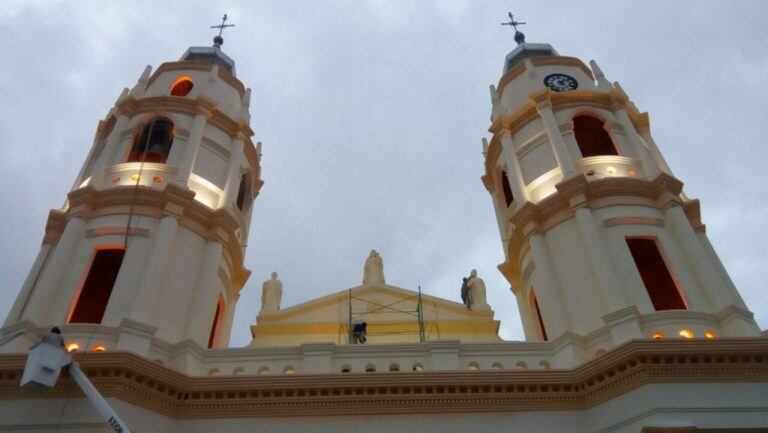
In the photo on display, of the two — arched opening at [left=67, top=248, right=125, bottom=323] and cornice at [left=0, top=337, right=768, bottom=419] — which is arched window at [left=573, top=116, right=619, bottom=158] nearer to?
cornice at [left=0, top=337, right=768, bottom=419]

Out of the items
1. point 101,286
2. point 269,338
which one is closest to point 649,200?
point 269,338

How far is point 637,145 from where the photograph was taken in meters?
23.1

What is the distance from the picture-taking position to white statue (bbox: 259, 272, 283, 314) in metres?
23.2

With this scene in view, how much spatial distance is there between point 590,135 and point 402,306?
374 inches

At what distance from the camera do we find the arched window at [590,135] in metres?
24.8

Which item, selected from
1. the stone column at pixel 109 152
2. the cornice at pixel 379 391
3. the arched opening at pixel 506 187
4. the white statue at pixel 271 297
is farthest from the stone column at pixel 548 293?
the stone column at pixel 109 152

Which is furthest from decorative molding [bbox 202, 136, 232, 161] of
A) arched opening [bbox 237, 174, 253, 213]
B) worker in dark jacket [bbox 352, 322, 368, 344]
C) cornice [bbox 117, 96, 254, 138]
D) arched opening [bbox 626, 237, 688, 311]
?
arched opening [bbox 626, 237, 688, 311]

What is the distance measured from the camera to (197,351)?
18.1 meters

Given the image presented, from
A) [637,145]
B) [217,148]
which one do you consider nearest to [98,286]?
[217,148]

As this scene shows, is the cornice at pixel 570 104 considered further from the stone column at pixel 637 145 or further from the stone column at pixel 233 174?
the stone column at pixel 233 174

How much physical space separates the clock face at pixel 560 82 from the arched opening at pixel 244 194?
40.2ft

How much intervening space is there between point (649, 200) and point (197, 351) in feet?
46.5

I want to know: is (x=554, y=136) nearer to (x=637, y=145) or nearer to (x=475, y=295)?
(x=637, y=145)

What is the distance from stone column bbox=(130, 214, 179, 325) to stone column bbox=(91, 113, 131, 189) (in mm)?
2986
